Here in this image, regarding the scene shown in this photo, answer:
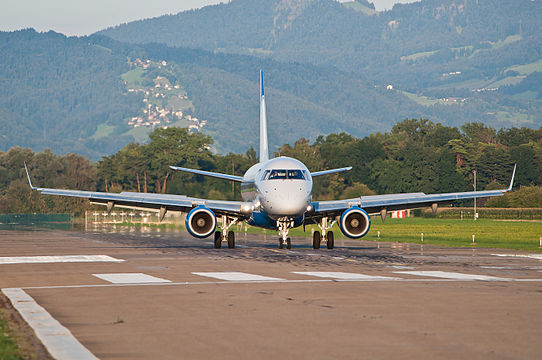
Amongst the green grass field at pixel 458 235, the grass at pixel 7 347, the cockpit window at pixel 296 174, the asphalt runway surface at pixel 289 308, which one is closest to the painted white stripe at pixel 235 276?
the asphalt runway surface at pixel 289 308

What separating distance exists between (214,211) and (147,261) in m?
10.2

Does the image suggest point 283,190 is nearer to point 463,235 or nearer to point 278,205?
point 278,205

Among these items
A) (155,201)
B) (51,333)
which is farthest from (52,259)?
(51,333)

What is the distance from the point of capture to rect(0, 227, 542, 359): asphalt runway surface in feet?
41.9

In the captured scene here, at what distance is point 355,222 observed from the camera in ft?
138

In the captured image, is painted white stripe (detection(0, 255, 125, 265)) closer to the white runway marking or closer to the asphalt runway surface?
the asphalt runway surface

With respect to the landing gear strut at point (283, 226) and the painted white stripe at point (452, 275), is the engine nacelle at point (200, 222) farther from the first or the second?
the painted white stripe at point (452, 275)

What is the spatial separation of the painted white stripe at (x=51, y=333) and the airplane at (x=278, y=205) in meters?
22.1

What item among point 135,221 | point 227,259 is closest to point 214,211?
point 227,259

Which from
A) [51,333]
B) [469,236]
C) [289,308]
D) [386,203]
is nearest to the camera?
[51,333]

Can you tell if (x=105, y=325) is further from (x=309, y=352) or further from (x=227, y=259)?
(x=227, y=259)

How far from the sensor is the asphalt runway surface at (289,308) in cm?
1277

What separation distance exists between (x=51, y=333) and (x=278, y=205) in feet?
86.2

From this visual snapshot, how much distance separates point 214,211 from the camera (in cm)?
4334
